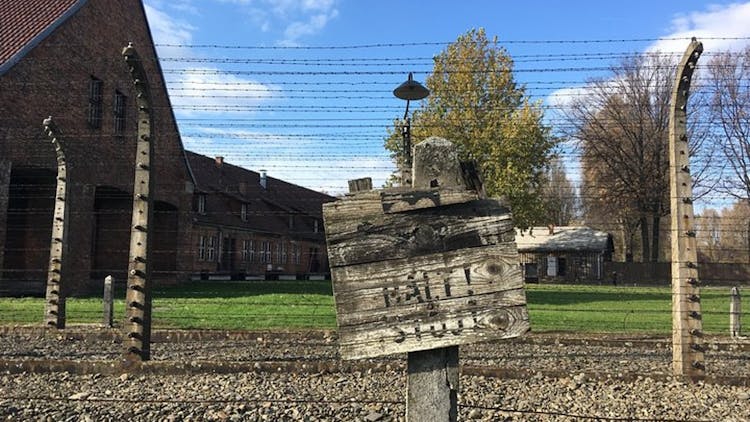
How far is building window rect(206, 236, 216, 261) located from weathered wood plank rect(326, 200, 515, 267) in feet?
117

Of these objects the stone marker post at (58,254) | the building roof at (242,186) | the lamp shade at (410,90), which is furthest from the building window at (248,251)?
the lamp shade at (410,90)

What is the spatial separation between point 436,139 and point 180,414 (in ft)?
10.9

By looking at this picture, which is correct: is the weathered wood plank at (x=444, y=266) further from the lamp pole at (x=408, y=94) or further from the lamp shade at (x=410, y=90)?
the lamp shade at (x=410, y=90)

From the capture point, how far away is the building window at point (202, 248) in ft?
113

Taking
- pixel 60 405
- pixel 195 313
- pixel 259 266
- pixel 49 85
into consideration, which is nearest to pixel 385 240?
pixel 60 405

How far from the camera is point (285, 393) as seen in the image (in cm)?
488

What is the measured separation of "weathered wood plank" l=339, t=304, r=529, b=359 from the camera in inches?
75.7

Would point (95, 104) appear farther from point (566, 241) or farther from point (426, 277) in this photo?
point (566, 241)

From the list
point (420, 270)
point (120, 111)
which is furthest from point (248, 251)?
point (420, 270)

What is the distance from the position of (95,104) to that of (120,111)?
1.68 metres

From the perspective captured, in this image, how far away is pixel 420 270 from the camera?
195cm

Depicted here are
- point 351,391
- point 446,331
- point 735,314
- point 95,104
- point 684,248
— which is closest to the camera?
point 446,331

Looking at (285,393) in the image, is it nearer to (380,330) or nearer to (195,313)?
(380,330)

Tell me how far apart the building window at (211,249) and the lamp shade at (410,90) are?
1163 inches
